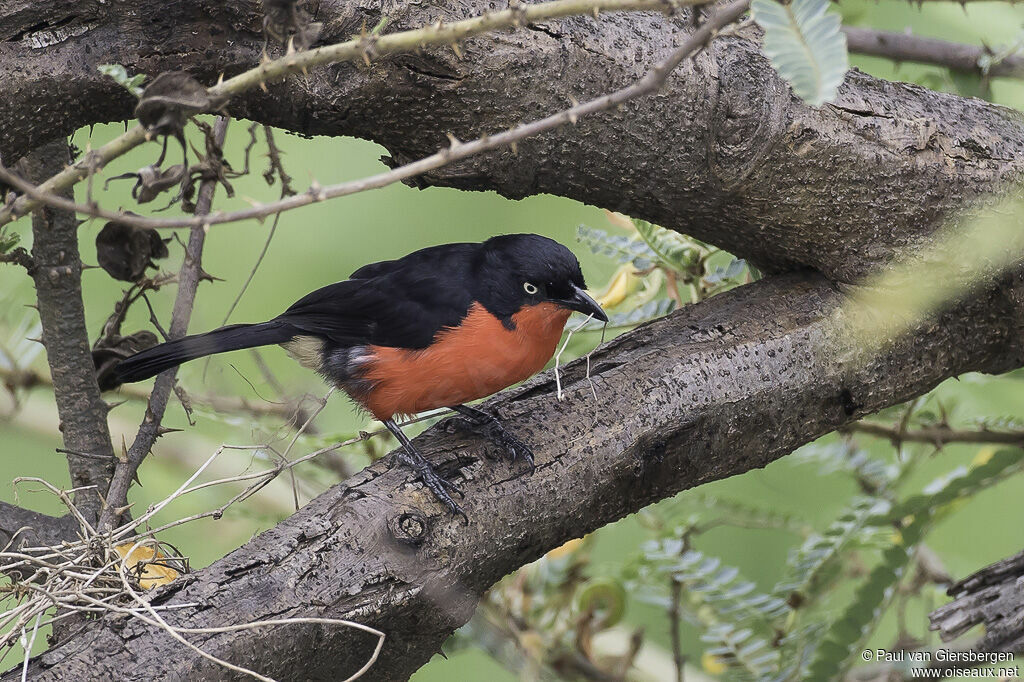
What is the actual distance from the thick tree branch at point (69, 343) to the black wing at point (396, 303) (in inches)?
25.0

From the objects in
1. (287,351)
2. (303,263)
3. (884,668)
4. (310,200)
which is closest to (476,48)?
(310,200)

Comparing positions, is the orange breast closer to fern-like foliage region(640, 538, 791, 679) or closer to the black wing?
the black wing

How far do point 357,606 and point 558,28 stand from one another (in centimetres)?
132

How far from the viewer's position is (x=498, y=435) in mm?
2328

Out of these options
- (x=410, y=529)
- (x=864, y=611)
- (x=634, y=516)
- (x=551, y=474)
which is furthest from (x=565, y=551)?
(x=410, y=529)

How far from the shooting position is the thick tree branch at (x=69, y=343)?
7.69ft

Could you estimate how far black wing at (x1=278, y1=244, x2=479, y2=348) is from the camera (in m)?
2.74

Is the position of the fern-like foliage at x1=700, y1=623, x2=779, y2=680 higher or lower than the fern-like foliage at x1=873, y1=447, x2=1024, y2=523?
lower

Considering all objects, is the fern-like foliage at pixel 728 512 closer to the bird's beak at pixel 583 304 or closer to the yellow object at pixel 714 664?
the yellow object at pixel 714 664

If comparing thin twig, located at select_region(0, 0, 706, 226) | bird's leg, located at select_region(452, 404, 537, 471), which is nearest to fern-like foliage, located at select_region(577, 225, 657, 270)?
bird's leg, located at select_region(452, 404, 537, 471)

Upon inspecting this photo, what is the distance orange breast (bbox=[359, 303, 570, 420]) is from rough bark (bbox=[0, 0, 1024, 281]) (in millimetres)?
506

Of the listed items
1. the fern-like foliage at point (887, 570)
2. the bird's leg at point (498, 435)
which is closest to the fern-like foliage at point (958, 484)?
the fern-like foliage at point (887, 570)

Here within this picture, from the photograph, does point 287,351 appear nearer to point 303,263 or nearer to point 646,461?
point 646,461

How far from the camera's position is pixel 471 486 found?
221cm
